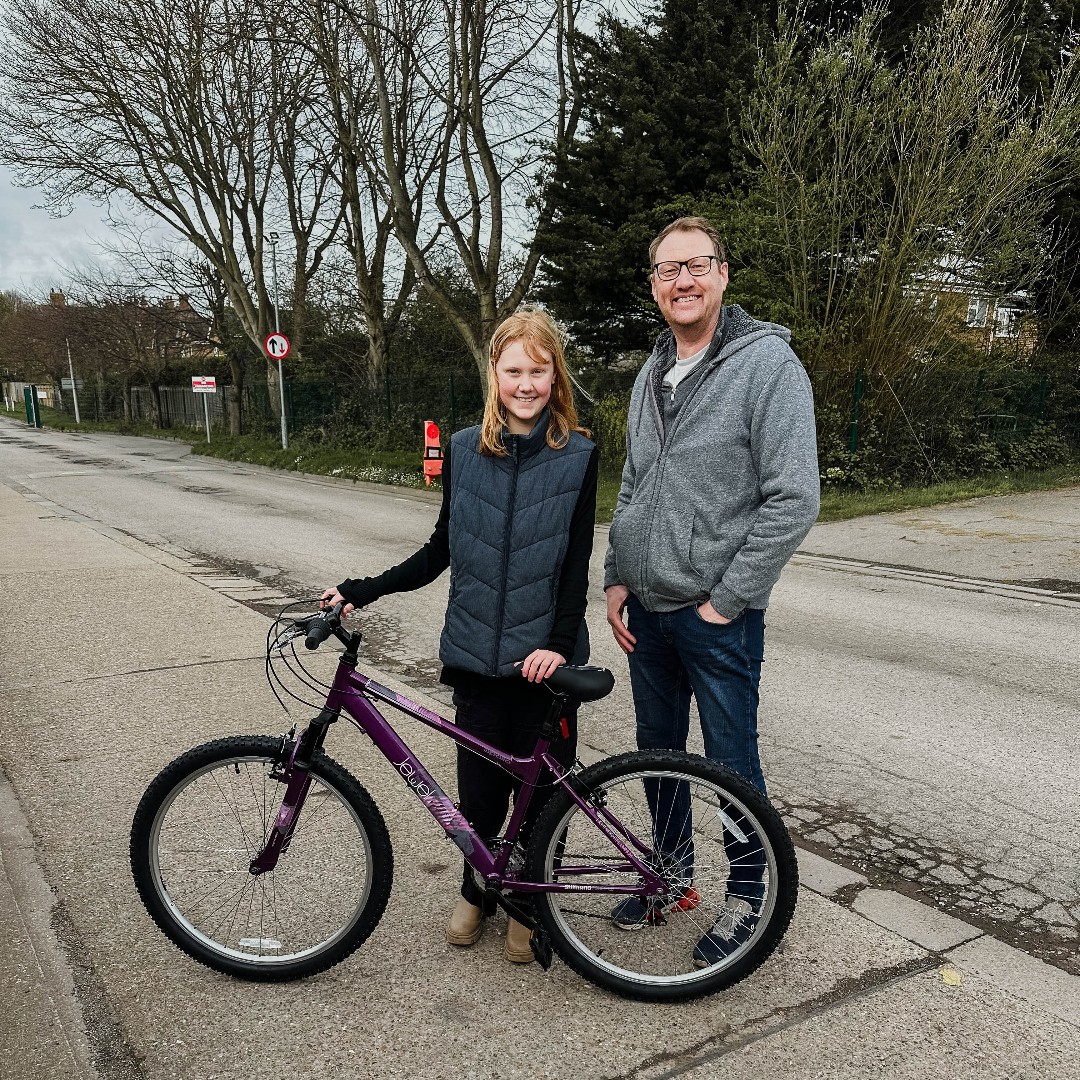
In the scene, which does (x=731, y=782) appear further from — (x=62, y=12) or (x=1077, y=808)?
(x=62, y=12)

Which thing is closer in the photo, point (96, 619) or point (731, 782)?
point (731, 782)

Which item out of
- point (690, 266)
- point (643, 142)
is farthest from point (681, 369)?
point (643, 142)

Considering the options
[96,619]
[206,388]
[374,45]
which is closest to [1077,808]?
[96,619]

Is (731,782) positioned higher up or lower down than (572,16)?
lower down

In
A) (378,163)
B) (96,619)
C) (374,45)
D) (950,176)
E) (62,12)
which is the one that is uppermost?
(62,12)

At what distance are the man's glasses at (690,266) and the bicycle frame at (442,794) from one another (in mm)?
1291

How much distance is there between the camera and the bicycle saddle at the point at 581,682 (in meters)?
2.37

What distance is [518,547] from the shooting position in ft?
8.43

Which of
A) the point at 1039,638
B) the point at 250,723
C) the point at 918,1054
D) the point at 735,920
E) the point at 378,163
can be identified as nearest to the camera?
the point at 918,1054

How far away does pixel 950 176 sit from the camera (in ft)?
41.5

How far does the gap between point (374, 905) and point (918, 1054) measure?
1433mm

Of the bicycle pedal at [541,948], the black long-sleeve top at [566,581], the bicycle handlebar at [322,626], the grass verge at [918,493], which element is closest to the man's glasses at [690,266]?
the black long-sleeve top at [566,581]

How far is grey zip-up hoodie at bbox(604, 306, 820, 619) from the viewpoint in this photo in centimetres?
236

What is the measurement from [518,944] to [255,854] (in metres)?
0.81
